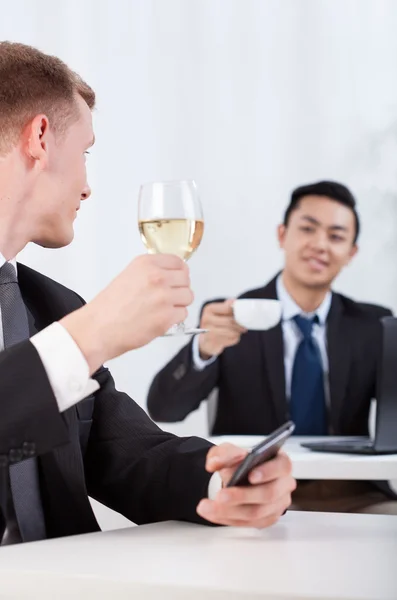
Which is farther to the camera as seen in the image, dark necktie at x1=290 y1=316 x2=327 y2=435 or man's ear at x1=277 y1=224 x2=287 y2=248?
man's ear at x1=277 y1=224 x2=287 y2=248

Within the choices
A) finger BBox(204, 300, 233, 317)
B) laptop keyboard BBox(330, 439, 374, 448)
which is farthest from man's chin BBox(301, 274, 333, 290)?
laptop keyboard BBox(330, 439, 374, 448)

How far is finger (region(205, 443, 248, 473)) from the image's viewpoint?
1.22 meters

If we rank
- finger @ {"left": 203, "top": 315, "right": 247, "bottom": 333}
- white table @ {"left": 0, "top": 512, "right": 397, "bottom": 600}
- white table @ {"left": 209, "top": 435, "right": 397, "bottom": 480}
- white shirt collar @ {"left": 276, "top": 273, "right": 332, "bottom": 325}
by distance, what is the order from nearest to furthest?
white table @ {"left": 0, "top": 512, "right": 397, "bottom": 600}
white table @ {"left": 209, "top": 435, "right": 397, "bottom": 480}
finger @ {"left": 203, "top": 315, "right": 247, "bottom": 333}
white shirt collar @ {"left": 276, "top": 273, "right": 332, "bottom": 325}

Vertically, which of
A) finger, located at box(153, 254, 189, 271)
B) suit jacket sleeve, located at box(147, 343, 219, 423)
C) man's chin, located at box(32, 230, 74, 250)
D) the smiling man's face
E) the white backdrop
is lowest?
suit jacket sleeve, located at box(147, 343, 219, 423)

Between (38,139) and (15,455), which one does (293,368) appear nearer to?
(38,139)

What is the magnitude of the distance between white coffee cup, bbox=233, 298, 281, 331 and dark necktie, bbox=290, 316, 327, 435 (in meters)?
0.79

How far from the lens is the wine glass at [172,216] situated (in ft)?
4.18

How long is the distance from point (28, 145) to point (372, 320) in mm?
2307

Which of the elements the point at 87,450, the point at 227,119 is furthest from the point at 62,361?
the point at 227,119

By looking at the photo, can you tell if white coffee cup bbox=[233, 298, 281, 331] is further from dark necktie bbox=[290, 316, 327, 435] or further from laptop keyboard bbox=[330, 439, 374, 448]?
dark necktie bbox=[290, 316, 327, 435]

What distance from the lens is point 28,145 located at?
154cm

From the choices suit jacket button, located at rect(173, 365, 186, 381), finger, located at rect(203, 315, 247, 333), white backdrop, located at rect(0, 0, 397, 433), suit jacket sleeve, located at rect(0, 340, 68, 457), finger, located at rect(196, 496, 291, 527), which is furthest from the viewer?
white backdrop, located at rect(0, 0, 397, 433)

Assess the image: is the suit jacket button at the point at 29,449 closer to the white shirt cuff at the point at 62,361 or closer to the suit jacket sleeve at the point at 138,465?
the white shirt cuff at the point at 62,361

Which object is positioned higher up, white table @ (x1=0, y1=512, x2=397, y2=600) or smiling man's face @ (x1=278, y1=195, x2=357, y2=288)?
smiling man's face @ (x1=278, y1=195, x2=357, y2=288)
